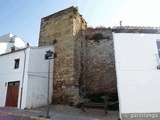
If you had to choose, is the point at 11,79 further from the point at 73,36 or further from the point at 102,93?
the point at 102,93

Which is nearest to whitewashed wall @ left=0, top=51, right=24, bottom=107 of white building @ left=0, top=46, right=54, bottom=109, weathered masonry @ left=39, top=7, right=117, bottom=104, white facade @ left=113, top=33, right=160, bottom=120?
white building @ left=0, top=46, right=54, bottom=109

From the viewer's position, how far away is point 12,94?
1282 centimetres

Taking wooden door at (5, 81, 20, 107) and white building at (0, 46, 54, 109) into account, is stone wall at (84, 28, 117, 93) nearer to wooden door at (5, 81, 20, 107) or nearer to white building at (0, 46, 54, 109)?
white building at (0, 46, 54, 109)

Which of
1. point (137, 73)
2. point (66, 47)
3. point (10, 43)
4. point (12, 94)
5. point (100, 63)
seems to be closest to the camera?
point (137, 73)

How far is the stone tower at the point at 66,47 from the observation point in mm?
12773

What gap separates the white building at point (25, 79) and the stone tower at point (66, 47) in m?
0.96

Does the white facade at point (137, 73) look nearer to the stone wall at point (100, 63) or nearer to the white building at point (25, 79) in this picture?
the stone wall at point (100, 63)

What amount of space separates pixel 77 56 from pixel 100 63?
2.12 metres

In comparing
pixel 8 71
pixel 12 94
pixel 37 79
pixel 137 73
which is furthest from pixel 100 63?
pixel 8 71

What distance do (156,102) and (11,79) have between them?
1039cm

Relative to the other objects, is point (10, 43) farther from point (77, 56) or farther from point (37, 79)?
point (77, 56)

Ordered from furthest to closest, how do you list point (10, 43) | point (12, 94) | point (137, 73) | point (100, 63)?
point (10, 43) → point (100, 63) → point (12, 94) → point (137, 73)

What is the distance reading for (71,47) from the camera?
13.5 m

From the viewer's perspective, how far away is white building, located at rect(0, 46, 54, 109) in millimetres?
11914
